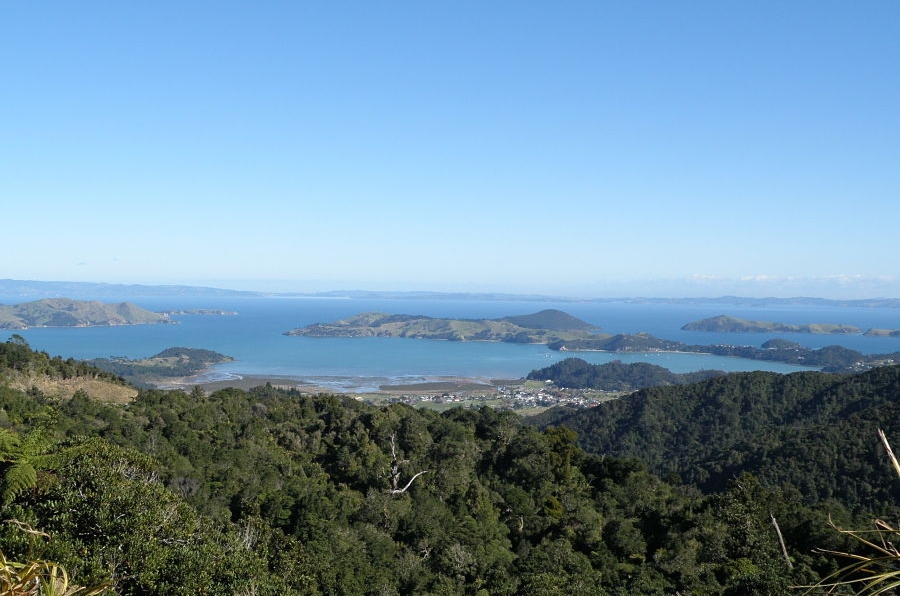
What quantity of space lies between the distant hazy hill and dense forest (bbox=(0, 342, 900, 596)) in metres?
162

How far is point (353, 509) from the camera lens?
21984 mm

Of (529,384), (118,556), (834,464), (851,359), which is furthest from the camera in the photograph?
(851,359)

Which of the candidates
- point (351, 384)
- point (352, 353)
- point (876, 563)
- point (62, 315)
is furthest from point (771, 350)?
point (62, 315)

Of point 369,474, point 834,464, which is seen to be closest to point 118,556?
point 369,474

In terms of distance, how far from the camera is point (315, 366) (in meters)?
113

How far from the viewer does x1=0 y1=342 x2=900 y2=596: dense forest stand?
35.8 feet

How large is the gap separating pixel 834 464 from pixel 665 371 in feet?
229

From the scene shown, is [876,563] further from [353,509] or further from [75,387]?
[75,387]

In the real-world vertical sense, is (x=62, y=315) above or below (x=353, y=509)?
below

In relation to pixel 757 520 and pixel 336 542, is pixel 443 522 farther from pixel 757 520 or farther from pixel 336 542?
pixel 757 520

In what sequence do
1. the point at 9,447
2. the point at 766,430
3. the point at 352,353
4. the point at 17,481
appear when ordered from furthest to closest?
the point at 352,353, the point at 766,430, the point at 9,447, the point at 17,481

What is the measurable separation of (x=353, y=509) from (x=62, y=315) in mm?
189948

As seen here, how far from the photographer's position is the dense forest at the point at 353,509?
10898 millimetres

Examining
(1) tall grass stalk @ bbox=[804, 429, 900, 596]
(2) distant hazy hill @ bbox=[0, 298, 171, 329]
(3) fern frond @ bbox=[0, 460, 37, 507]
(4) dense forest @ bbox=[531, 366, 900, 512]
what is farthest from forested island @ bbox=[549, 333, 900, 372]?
(1) tall grass stalk @ bbox=[804, 429, 900, 596]
